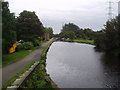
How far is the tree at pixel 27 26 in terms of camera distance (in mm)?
26000

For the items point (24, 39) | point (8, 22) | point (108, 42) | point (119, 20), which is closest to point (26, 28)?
point (24, 39)

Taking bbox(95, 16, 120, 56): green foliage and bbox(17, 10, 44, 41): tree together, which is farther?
bbox(17, 10, 44, 41): tree

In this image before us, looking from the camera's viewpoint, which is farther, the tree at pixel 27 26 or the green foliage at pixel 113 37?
the tree at pixel 27 26

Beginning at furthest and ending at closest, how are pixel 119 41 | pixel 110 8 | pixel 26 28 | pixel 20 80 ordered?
pixel 110 8 < pixel 26 28 < pixel 119 41 < pixel 20 80

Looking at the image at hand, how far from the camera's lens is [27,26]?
26.9m

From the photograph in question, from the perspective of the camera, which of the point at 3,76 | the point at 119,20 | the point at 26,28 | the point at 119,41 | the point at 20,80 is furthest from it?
the point at 26,28

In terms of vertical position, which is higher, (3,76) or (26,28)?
(26,28)

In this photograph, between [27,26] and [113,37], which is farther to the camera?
[27,26]

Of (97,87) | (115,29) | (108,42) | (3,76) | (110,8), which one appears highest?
(110,8)

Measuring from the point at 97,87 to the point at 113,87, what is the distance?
1178 mm

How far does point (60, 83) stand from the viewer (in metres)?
9.62

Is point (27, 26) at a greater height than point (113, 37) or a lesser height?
greater

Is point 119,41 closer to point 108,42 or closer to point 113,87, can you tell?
point 108,42

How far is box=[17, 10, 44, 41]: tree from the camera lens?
26.0 m
